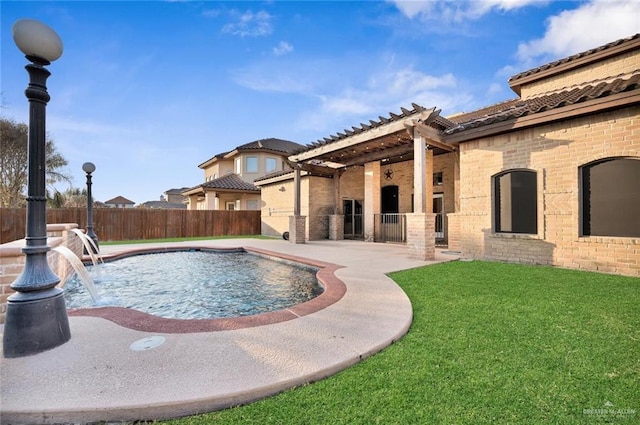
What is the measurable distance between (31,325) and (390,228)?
39.2ft

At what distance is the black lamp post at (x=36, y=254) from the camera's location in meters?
2.40

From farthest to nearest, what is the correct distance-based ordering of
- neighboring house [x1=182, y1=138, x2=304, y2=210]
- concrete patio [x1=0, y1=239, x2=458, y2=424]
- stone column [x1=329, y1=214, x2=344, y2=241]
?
1. neighboring house [x1=182, y1=138, x2=304, y2=210]
2. stone column [x1=329, y1=214, x2=344, y2=241]
3. concrete patio [x1=0, y1=239, x2=458, y2=424]

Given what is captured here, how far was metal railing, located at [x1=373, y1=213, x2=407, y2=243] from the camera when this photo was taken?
12.4 m

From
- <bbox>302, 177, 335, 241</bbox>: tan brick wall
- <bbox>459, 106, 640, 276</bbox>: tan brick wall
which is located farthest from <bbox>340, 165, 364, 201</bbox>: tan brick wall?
<bbox>459, 106, 640, 276</bbox>: tan brick wall

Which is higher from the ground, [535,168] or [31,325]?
[535,168]

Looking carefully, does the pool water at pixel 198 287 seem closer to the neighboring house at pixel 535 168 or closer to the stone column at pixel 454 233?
the neighboring house at pixel 535 168

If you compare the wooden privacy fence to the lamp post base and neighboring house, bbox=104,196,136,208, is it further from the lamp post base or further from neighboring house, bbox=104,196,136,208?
neighboring house, bbox=104,196,136,208

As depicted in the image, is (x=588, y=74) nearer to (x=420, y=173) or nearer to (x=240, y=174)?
(x=420, y=173)

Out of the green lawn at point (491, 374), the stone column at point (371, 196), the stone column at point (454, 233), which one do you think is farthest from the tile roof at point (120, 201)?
the green lawn at point (491, 374)

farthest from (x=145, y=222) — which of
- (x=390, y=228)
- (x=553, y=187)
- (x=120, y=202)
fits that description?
(x=120, y=202)

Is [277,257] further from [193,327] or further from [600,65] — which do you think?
[600,65]

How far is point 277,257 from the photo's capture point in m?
9.11

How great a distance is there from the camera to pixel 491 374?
7.20 feet

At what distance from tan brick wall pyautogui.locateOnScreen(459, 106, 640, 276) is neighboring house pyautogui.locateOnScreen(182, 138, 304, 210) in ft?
48.9
